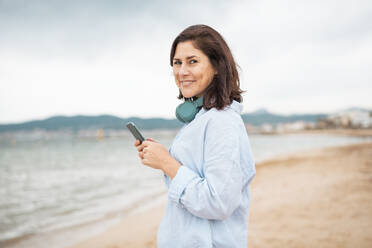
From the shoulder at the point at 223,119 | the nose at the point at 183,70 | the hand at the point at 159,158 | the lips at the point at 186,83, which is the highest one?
the nose at the point at 183,70

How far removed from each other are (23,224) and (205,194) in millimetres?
7295

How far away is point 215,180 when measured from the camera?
1.01 metres

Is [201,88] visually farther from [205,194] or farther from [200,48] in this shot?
[205,194]

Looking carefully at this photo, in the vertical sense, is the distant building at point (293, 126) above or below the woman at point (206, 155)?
below

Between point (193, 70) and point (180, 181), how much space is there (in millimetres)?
524

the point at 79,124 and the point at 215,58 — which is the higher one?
the point at 215,58

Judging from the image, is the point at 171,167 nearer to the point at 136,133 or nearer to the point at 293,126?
the point at 136,133

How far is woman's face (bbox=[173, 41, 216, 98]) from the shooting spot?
1.24 meters

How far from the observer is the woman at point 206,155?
1.03m

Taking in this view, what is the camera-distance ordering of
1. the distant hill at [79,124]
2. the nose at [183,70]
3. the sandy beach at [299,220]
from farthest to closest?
the distant hill at [79,124]
the sandy beach at [299,220]
the nose at [183,70]

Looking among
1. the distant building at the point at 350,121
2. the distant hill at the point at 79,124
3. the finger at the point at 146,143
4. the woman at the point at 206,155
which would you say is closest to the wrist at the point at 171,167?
the woman at the point at 206,155

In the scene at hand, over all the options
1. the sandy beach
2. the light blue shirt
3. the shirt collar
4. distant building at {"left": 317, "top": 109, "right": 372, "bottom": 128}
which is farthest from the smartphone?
distant building at {"left": 317, "top": 109, "right": 372, "bottom": 128}

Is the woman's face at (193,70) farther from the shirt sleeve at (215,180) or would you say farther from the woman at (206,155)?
the shirt sleeve at (215,180)

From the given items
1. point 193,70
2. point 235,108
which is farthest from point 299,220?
point 193,70
